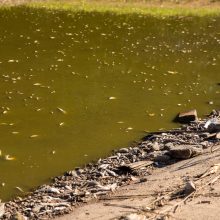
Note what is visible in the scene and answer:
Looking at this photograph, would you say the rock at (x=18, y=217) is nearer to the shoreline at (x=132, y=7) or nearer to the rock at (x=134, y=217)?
the rock at (x=134, y=217)

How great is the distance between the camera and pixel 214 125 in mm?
9508

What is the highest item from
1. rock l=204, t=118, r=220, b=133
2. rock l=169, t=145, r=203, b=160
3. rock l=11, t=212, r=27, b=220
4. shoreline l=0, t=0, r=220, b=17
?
shoreline l=0, t=0, r=220, b=17

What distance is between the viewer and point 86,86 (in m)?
12.1

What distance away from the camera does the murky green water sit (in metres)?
8.86

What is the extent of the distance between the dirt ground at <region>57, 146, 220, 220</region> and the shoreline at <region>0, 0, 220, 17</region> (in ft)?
54.7

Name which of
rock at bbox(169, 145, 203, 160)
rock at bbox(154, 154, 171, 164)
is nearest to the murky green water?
rock at bbox(154, 154, 171, 164)

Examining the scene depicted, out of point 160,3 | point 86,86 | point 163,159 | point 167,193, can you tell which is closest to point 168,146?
point 163,159

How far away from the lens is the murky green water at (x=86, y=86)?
8859 millimetres

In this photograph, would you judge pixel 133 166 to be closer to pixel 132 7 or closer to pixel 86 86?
pixel 86 86

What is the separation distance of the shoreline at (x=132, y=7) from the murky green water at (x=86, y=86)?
3571 millimetres

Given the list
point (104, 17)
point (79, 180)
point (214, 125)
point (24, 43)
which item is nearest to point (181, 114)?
point (214, 125)

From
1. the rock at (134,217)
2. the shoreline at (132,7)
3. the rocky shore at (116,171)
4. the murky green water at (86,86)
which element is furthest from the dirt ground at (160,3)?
the rock at (134,217)

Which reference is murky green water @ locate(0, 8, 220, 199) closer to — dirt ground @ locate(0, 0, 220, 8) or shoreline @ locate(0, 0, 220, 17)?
shoreline @ locate(0, 0, 220, 17)

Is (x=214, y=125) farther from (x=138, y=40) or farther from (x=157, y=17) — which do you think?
(x=157, y=17)
